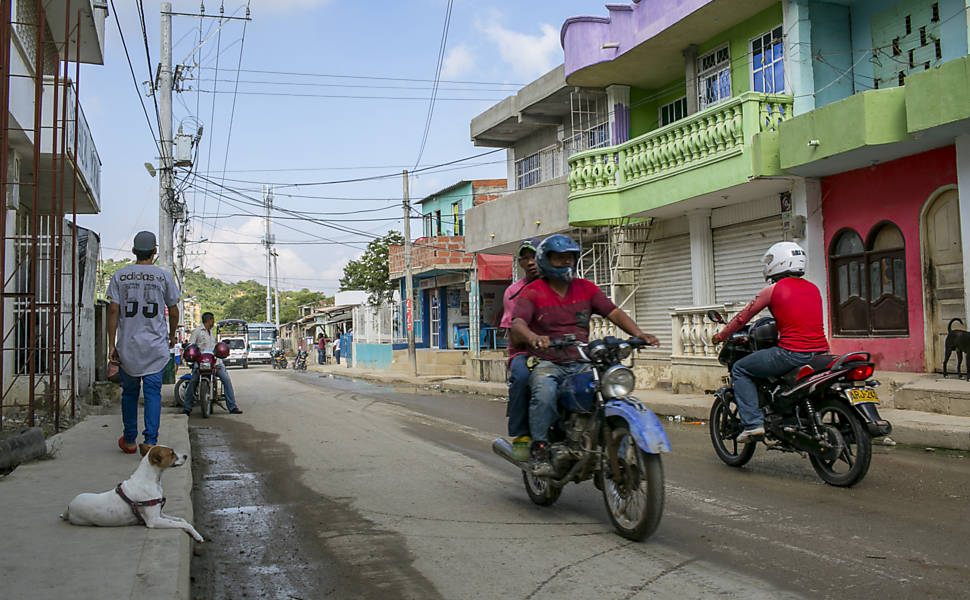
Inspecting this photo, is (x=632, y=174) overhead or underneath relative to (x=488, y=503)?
overhead

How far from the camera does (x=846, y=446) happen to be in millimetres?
6109

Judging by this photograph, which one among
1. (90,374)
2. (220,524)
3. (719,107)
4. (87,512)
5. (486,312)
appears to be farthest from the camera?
(486,312)

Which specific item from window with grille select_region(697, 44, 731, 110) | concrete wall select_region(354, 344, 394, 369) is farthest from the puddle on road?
concrete wall select_region(354, 344, 394, 369)

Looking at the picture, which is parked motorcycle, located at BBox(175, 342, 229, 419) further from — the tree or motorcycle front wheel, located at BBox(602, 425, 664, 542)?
the tree

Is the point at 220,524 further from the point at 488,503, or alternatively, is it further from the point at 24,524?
the point at 488,503

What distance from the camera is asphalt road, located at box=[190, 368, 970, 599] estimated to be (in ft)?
13.0

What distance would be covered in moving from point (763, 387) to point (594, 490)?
1.78m

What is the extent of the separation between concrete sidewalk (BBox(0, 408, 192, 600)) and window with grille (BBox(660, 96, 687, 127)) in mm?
14751

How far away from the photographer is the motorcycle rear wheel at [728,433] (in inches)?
277

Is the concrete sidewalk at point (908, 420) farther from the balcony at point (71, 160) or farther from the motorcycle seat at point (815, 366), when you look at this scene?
the balcony at point (71, 160)

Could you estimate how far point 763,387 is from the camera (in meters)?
6.77

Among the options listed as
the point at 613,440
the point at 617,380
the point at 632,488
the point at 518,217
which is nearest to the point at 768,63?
the point at 518,217

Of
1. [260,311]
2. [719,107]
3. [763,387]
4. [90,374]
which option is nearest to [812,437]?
[763,387]

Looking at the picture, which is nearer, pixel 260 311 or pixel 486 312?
pixel 486 312
